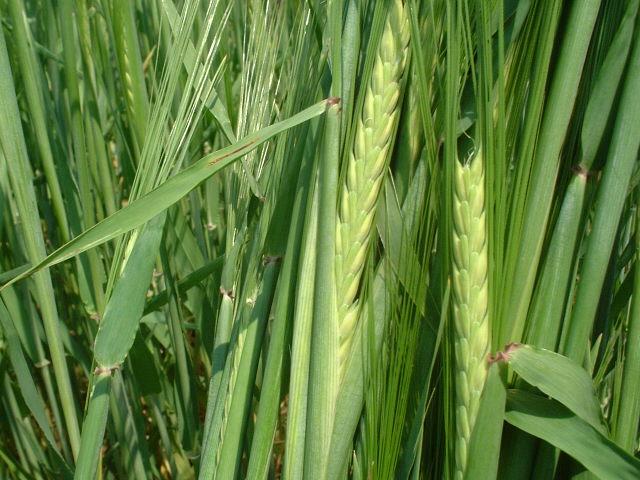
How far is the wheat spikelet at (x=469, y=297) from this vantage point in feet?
1.63

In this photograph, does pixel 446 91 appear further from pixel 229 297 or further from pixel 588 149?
pixel 229 297

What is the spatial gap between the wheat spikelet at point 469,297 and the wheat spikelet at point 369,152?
6cm

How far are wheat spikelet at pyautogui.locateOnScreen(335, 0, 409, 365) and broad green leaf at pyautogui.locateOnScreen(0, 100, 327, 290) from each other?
40 mm

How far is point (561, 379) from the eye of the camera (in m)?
0.49

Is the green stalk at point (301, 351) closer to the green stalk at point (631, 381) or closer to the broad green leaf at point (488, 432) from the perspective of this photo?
the broad green leaf at point (488, 432)

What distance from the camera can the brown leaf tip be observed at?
511 mm

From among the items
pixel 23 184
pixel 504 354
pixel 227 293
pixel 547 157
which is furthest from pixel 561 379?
pixel 23 184

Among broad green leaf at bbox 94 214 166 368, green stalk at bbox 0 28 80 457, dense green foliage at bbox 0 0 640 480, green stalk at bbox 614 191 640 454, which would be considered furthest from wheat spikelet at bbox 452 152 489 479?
green stalk at bbox 0 28 80 457

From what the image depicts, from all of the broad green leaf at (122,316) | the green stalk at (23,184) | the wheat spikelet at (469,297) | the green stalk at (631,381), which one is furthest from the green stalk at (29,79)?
the green stalk at (631,381)

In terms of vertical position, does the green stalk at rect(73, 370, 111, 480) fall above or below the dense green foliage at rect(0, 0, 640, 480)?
below

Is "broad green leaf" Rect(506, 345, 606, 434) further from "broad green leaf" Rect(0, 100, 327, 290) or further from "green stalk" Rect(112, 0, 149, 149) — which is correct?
"green stalk" Rect(112, 0, 149, 149)

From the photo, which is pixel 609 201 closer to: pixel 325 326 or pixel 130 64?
pixel 325 326

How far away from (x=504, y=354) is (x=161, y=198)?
255mm

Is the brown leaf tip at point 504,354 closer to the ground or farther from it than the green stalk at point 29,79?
closer to the ground
